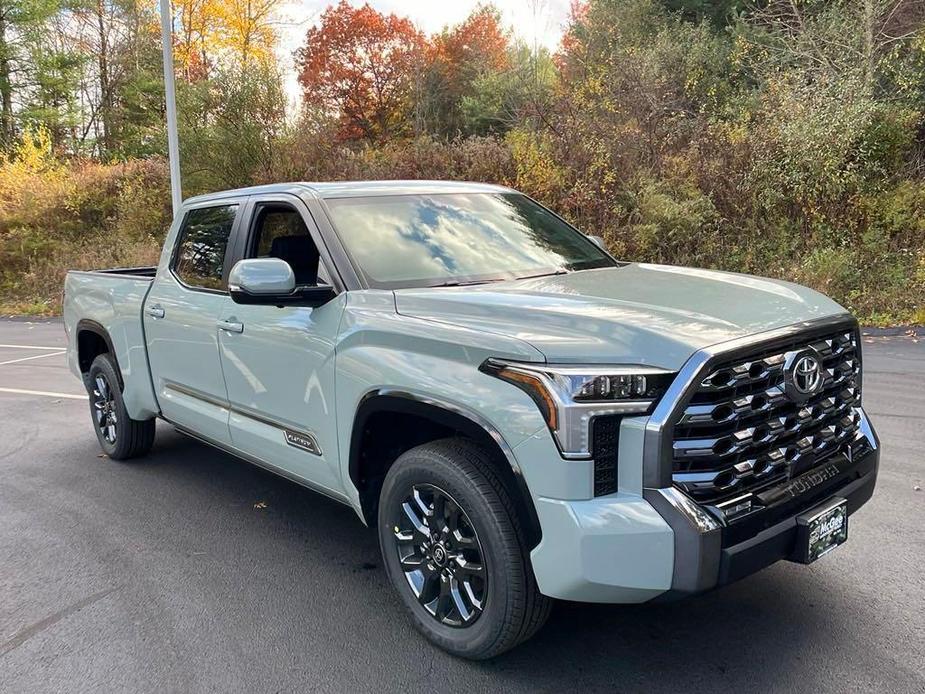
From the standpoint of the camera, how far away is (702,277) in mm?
3461

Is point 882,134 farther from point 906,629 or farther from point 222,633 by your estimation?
point 222,633

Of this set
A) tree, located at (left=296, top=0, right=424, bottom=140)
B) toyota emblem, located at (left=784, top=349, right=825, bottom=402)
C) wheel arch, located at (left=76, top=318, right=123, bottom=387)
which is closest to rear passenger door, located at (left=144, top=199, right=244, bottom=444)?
wheel arch, located at (left=76, top=318, right=123, bottom=387)

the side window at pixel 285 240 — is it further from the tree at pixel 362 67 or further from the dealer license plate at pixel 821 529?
the tree at pixel 362 67

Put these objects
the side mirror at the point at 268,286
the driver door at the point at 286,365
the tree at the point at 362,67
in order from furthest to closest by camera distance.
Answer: the tree at the point at 362,67 → the driver door at the point at 286,365 → the side mirror at the point at 268,286

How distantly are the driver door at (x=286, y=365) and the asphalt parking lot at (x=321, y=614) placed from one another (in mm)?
569

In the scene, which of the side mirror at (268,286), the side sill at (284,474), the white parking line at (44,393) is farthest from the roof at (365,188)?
the white parking line at (44,393)

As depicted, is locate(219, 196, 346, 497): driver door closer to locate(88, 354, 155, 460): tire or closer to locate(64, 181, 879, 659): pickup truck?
locate(64, 181, 879, 659): pickup truck

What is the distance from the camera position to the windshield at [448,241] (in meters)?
3.55

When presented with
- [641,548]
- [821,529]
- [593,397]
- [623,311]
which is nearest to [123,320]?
[623,311]

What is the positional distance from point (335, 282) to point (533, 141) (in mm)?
12793

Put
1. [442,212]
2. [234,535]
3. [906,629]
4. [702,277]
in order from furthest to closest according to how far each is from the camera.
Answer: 1. [234,535]
2. [442,212]
3. [702,277]
4. [906,629]

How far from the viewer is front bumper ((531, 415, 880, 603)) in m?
2.37

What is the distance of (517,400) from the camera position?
2.55m

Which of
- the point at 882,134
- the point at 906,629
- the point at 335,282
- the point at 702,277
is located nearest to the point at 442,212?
the point at 335,282
